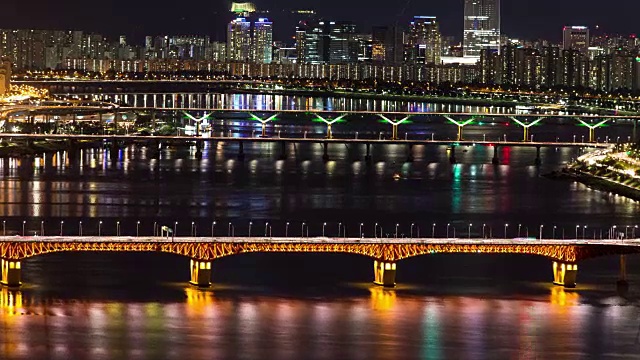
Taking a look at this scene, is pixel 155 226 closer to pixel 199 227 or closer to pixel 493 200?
pixel 199 227

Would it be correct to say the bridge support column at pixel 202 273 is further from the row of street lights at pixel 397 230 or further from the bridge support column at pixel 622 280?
the bridge support column at pixel 622 280

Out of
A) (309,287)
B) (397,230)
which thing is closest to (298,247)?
(309,287)

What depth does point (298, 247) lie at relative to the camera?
23531mm

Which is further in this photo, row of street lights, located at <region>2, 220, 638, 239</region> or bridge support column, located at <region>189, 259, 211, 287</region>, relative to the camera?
row of street lights, located at <region>2, 220, 638, 239</region>

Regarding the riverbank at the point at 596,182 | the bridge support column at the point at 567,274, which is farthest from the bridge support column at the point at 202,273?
the riverbank at the point at 596,182

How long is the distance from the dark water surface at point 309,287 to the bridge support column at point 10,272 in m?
0.21

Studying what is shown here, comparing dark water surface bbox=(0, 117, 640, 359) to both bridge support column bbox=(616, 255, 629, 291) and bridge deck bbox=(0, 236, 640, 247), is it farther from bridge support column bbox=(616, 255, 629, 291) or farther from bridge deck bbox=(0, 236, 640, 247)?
bridge deck bbox=(0, 236, 640, 247)

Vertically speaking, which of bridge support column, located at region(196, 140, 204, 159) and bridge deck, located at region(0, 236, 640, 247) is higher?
bridge support column, located at region(196, 140, 204, 159)

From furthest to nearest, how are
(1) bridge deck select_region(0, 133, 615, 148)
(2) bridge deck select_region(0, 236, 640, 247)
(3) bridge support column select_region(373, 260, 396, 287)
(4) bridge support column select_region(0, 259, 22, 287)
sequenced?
1. (1) bridge deck select_region(0, 133, 615, 148)
2. (3) bridge support column select_region(373, 260, 396, 287)
3. (2) bridge deck select_region(0, 236, 640, 247)
4. (4) bridge support column select_region(0, 259, 22, 287)

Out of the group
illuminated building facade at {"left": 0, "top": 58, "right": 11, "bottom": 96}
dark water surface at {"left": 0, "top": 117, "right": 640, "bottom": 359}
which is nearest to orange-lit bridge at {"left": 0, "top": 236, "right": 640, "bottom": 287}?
dark water surface at {"left": 0, "top": 117, "right": 640, "bottom": 359}

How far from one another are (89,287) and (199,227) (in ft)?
22.3

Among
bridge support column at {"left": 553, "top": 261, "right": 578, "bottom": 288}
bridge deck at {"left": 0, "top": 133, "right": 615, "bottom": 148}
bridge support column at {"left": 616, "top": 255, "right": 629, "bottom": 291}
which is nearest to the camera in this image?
bridge support column at {"left": 553, "top": 261, "right": 578, "bottom": 288}

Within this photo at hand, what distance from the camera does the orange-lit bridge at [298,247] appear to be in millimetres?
23109

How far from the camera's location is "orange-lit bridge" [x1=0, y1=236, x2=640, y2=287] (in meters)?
23.1
